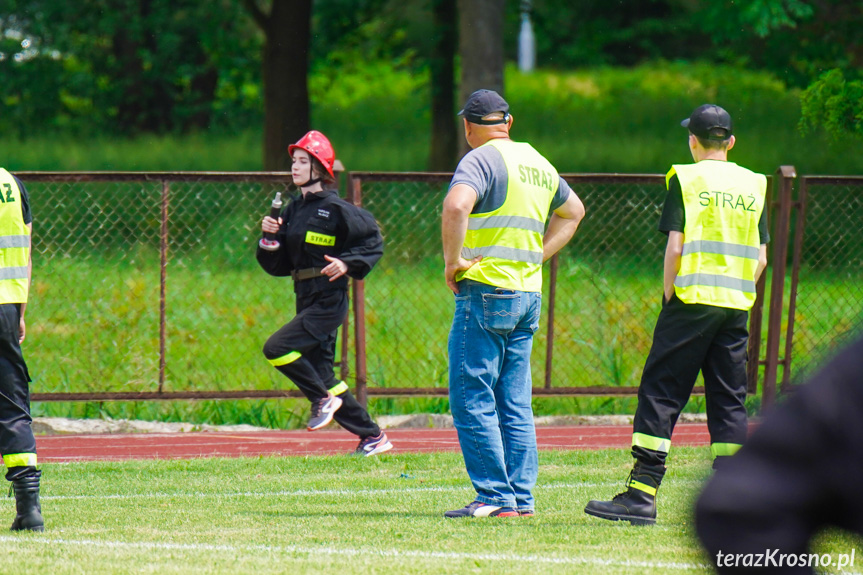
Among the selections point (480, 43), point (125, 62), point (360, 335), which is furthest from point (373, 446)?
point (125, 62)

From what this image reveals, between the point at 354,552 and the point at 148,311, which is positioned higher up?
the point at 354,552

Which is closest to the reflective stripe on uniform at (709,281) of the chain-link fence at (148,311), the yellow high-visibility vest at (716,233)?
the yellow high-visibility vest at (716,233)

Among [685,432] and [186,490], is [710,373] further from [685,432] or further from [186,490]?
[685,432]

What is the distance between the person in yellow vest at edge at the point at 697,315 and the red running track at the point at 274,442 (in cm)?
270

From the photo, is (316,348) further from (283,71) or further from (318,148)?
(283,71)

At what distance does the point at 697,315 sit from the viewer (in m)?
4.91

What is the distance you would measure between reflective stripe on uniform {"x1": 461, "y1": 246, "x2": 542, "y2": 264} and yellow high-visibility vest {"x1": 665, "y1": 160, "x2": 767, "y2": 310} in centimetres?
69

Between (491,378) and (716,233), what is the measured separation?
1226mm

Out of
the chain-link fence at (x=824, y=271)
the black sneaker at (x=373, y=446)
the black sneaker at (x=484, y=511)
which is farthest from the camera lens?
the chain-link fence at (x=824, y=271)

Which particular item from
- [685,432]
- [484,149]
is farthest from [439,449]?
[484,149]

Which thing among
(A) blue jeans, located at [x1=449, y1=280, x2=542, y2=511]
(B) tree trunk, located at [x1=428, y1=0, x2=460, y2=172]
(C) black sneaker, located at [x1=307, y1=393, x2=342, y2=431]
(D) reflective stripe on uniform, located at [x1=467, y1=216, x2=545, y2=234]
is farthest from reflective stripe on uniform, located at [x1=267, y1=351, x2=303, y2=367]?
(B) tree trunk, located at [x1=428, y1=0, x2=460, y2=172]

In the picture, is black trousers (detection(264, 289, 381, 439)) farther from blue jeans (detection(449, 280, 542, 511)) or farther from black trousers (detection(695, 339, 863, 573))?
black trousers (detection(695, 339, 863, 573))

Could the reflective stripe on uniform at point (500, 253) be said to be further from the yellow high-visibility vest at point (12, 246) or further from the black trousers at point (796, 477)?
the black trousers at point (796, 477)

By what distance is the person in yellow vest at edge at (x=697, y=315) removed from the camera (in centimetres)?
493
